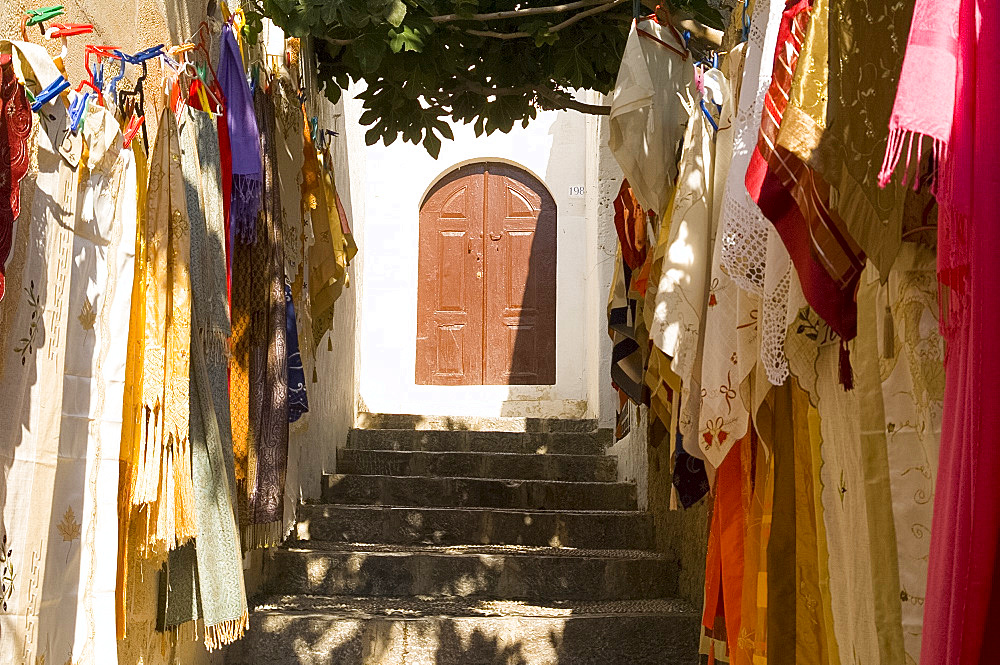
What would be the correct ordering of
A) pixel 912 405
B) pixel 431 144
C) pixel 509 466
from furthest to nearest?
pixel 509 466, pixel 431 144, pixel 912 405

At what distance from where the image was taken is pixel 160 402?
7.97 feet

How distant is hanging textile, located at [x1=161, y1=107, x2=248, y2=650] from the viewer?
2.67 metres

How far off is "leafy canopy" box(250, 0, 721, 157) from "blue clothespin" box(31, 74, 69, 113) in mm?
1340

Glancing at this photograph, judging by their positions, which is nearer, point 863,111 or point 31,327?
point 863,111

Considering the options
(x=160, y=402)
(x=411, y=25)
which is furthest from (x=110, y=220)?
(x=411, y=25)

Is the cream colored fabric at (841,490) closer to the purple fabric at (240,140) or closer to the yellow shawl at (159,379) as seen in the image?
the yellow shawl at (159,379)

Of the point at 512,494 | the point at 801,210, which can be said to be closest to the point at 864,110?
the point at 801,210

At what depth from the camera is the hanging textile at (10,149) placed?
5.57 ft

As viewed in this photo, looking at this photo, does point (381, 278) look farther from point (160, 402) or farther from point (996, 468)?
point (996, 468)

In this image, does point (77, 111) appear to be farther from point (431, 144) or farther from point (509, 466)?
point (509, 466)

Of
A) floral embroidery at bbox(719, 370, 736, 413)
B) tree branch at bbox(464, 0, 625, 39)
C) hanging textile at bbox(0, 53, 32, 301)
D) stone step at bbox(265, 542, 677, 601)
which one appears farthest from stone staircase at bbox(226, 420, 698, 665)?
hanging textile at bbox(0, 53, 32, 301)

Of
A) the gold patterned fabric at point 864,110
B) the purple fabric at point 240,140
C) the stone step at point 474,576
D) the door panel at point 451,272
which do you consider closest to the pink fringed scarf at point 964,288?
the gold patterned fabric at point 864,110

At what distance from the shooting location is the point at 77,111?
6.67ft

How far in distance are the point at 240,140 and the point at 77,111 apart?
1.04 metres
